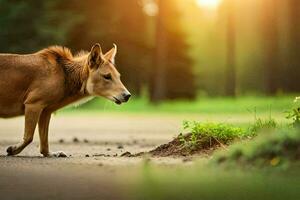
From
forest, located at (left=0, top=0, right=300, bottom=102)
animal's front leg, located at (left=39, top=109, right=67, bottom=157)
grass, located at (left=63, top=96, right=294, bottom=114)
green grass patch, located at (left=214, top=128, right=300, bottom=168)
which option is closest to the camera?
green grass patch, located at (left=214, top=128, right=300, bottom=168)

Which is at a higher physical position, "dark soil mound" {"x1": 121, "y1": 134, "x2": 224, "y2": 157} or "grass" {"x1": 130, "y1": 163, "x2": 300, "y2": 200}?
"dark soil mound" {"x1": 121, "y1": 134, "x2": 224, "y2": 157}

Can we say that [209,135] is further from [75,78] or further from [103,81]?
[75,78]

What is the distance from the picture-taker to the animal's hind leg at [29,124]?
12773 millimetres

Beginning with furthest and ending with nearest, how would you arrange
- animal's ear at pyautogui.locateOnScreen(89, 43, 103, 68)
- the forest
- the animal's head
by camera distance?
the forest → the animal's head → animal's ear at pyautogui.locateOnScreen(89, 43, 103, 68)

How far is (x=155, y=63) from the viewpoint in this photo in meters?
44.5

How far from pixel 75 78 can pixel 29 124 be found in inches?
48.9

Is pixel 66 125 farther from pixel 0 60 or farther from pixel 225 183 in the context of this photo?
pixel 225 183

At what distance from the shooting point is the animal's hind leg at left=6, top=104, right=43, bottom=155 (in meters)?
12.8

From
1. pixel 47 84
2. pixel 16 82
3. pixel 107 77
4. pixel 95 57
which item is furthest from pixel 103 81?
pixel 16 82

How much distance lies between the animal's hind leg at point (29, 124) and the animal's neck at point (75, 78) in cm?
74

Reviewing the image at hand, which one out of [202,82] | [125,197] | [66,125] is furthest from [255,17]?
[125,197]

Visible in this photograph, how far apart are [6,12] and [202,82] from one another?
48.1m

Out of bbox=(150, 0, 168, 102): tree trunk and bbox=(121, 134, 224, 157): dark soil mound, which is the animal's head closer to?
bbox=(121, 134, 224, 157): dark soil mound

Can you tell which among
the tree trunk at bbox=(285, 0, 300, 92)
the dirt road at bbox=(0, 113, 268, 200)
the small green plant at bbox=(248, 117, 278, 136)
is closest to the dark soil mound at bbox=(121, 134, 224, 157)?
the dirt road at bbox=(0, 113, 268, 200)
